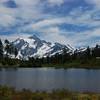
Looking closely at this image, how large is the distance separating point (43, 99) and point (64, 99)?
2062 mm

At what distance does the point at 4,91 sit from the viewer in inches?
1357

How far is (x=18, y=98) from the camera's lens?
29.4 meters

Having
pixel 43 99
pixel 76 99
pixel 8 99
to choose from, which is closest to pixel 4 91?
pixel 8 99

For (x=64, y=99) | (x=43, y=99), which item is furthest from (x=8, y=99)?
(x=64, y=99)

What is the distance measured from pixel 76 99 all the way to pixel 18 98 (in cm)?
563

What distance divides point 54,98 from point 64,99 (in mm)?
1661

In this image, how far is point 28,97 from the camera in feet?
98.4

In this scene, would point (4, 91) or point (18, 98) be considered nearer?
point (18, 98)

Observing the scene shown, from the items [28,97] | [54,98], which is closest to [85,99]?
[54,98]

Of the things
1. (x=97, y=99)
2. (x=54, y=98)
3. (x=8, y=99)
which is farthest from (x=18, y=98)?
(x=97, y=99)

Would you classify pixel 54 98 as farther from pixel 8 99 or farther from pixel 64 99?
pixel 8 99

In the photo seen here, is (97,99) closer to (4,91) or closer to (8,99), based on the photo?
(8,99)

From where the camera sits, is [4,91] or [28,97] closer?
[28,97]

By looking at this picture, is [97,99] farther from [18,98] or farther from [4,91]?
[4,91]
